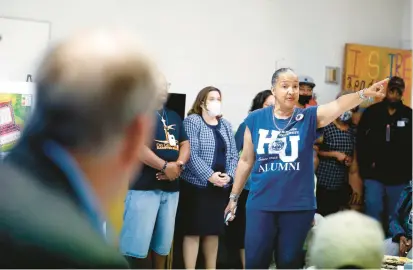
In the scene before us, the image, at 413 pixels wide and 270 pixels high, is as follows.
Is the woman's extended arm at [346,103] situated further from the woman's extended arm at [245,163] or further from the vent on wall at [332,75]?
the vent on wall at [332,75]

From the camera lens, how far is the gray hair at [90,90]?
1.56ft

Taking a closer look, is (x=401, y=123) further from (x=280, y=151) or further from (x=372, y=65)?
(x=280, y=151)

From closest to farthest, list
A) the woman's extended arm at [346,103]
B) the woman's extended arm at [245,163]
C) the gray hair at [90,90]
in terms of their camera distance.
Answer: the gray hair at [90,90], the woman's extended arm at [346,103], the woman's extended arm at [245,163]

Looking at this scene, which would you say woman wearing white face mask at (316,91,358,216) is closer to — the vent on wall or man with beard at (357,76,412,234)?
man with beard at (357,76,412,234)

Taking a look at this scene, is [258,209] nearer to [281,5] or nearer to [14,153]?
[14,153]

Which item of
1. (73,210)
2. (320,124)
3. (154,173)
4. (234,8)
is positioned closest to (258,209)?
(320,124)

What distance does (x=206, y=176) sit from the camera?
264 cm

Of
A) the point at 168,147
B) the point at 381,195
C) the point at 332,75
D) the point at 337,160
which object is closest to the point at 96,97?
the point at 168,147

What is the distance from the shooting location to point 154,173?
2385 millimetres

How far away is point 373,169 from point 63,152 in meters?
3.02

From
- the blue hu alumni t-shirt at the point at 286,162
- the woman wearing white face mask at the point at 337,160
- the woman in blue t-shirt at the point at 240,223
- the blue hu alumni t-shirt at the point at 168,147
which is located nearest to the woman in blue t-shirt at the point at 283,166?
the blue hu alumni t-shirt at the point at 286,162

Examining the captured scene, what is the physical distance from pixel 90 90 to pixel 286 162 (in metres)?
1.31

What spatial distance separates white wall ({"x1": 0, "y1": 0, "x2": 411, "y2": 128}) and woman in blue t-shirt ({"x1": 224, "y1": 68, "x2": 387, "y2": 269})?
1418 mm

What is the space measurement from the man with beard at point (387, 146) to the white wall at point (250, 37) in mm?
470
